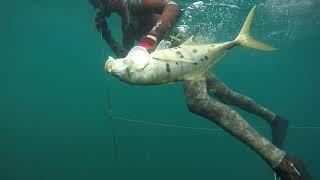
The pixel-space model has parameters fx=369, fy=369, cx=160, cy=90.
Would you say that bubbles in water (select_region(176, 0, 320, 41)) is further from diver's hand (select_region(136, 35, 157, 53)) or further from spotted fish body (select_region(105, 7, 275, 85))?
diver's hand (select_region(136, 35, 157, 53))

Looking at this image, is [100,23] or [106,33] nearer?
[100,23]

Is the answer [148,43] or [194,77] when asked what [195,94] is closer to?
[194,77]

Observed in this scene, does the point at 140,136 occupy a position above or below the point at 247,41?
below

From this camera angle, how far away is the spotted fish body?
152 inches

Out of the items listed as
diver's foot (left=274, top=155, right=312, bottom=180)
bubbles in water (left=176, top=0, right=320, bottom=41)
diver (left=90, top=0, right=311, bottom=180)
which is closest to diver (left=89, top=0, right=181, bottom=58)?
diver (left=90, top=0, right=311, bottom=180)

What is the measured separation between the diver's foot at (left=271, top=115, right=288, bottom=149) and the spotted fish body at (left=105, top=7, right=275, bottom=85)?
344 centimetres

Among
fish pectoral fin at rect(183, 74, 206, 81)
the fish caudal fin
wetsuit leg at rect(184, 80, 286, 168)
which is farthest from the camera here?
wetsuit leg at rect(184, 80, 286, 168)

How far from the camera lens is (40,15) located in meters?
30.3

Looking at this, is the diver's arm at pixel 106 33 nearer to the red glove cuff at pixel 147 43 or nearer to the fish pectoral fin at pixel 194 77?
the red glove cuff at pixel 147 43

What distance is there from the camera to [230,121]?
528 centimetres

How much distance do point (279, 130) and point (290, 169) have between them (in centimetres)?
281

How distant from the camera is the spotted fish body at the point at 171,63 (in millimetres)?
3865

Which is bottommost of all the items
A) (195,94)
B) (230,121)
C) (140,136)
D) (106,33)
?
(140,136)

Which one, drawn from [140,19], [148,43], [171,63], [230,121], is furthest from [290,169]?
[140,19]
